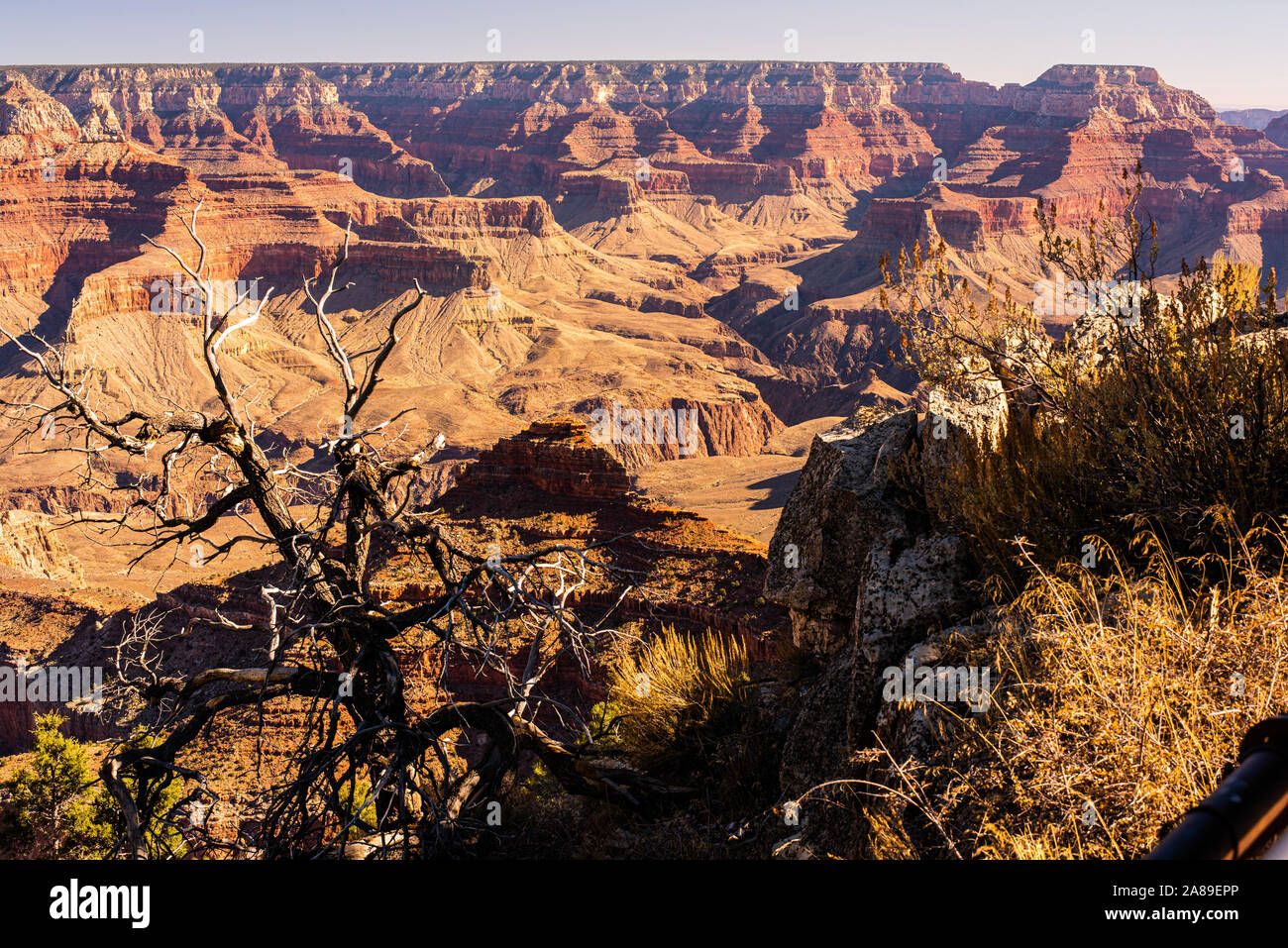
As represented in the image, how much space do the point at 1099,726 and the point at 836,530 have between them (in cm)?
340

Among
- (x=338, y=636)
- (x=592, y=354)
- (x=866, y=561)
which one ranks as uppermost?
(x=592, y=354)

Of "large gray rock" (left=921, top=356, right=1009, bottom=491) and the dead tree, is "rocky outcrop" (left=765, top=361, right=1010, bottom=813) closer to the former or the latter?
"large gray rock" (left=921, top=356, right=1009, bottom=491)

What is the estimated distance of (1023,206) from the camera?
12900cm

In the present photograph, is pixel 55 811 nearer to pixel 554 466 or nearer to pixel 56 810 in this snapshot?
pixel 56 810

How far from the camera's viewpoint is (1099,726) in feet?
11.8

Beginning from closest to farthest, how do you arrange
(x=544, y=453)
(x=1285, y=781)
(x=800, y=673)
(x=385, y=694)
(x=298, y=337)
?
(x=1285, y=781)
(x=385, y=694)
(x=800, y=673)
(x=544, y=453)
(x=298, y=337)

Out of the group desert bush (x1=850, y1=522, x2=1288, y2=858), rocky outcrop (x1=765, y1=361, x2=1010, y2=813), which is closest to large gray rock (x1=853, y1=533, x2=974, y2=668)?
rocky outcrop (x1=765, y1=361, x2=1010, y2=813)

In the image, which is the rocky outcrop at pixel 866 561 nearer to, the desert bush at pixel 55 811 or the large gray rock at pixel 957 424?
the large gray rock at pixel 957 424

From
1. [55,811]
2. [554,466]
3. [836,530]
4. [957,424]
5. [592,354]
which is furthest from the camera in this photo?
[592,354]

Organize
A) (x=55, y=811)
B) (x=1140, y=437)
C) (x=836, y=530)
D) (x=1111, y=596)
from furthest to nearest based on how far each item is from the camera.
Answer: (x=55, y=811) → (x=836, y=530) → (x=1140, y=437) → (x=1111, y=596)

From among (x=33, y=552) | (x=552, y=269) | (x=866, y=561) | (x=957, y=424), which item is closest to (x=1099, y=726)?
(x=866, y=561)
